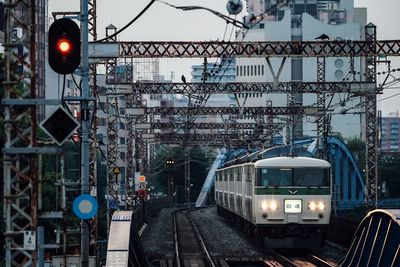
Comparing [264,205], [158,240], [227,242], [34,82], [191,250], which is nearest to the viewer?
[34,82]

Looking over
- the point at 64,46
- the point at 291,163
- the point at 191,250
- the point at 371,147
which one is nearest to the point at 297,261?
the point at 291,163

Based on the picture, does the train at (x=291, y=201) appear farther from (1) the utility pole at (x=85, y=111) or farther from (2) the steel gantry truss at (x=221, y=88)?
(1) the utility pole at (x=85, y=111)

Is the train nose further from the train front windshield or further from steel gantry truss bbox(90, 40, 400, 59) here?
steel gantry truss bbox(90, 40, 400, 59)

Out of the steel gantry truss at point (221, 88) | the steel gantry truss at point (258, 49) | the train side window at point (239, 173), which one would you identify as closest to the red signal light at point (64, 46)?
the steel gantry truss at point (258, 49)

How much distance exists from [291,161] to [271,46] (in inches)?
151

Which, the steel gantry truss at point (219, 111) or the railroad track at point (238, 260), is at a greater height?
the steel gantry truss at point (219, 111)

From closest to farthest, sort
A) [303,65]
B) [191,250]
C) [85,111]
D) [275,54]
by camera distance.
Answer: [85,111], [275,54], [191,250], [303,65]

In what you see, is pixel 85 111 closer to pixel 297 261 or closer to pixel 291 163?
pixel 297 261

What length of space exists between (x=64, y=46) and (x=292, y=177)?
16499 millimetres

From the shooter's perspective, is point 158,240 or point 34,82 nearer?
point 34,82

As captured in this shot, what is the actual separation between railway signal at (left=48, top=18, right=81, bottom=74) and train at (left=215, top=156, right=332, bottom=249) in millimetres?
16176

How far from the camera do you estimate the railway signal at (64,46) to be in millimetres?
14922

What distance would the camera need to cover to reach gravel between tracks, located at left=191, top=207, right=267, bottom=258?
31539 millimetres

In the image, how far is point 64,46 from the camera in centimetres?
1501
